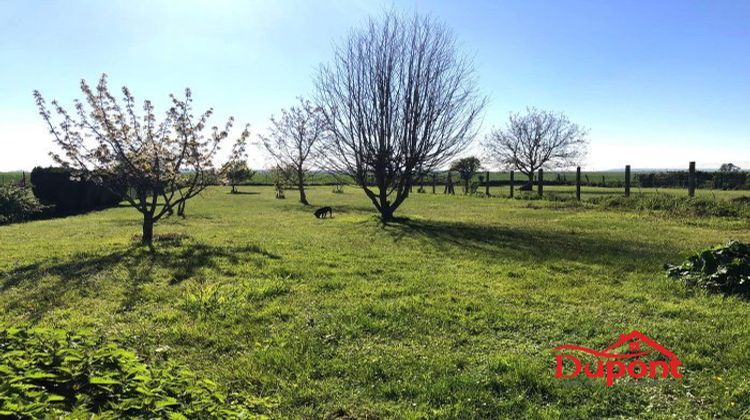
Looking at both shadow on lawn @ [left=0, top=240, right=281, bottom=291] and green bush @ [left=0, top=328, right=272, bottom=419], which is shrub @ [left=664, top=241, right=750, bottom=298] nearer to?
green bush @ [left=0, top=328, right=272, bottom=419]

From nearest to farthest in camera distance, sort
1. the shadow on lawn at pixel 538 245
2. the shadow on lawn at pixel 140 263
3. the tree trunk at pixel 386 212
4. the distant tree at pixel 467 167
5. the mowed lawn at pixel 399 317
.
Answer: the mowed lawn at pixel 399 317 → the shadow on lawn at pixel 140 263 → the shadow on lawn at pixel 538 245 → the tree trunk at pixel 386 212 → the distant tree at pixel 467 167

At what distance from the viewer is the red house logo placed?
3.22 meters

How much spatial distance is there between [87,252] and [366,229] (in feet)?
20.7

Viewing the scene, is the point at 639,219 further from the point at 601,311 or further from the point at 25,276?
the point at 25,276

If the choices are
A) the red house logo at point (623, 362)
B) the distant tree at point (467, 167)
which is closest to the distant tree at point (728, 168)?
the distant tree at point (467, 167)

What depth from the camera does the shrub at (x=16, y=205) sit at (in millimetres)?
15352

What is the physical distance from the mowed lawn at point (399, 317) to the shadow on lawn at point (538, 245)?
2.8 inches

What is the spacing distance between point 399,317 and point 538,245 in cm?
546

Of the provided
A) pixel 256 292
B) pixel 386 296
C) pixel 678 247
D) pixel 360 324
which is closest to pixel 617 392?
pixel 360 324

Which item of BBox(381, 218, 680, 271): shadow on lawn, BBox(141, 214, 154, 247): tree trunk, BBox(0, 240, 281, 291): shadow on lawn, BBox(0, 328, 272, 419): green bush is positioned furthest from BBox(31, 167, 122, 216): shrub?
BBox(0, 328, 272, 419): green bush

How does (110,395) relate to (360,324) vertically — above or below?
above

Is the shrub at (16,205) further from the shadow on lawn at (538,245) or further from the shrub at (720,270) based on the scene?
the shrub at (720,270)

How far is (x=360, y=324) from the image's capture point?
4250mm

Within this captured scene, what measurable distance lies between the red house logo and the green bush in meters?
2.32
